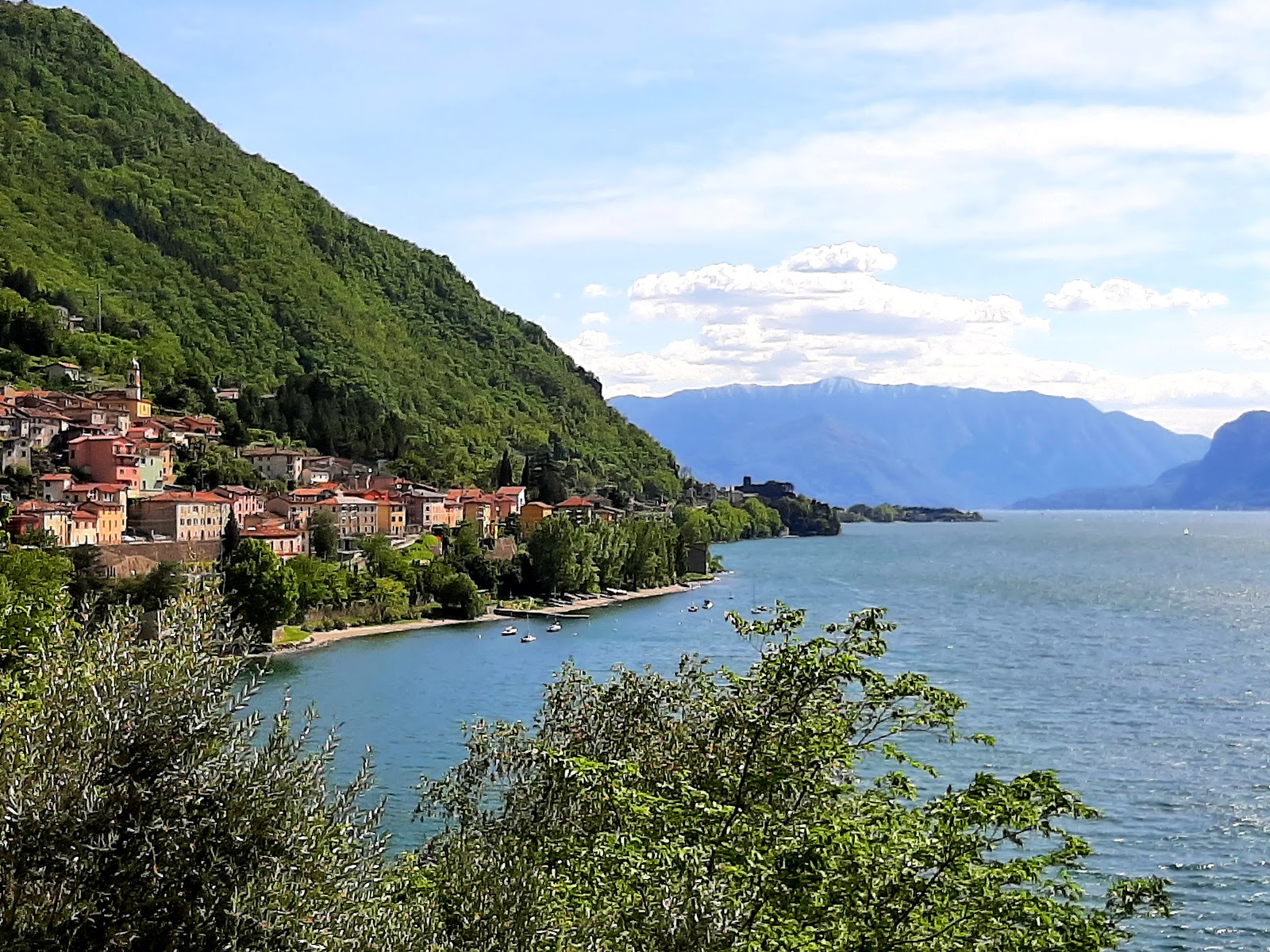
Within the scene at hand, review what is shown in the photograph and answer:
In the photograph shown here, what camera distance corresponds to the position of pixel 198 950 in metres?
6.16

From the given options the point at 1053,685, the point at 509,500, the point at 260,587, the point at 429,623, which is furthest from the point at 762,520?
the point at 1053,685

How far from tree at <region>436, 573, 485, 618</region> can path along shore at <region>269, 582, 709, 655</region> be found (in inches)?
19.5

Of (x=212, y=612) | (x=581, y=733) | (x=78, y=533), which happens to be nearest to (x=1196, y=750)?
(x=581, y=733)

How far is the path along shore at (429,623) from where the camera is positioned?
47.5m

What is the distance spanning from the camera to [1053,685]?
125 ft

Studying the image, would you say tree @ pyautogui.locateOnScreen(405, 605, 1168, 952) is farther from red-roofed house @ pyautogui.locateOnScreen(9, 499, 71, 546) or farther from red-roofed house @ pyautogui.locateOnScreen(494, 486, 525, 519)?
red-roofed house @ pyautogui.locateOnScreen(494, 486, 525, 519)

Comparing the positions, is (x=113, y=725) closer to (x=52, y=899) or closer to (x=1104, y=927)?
(x=52, y=899)

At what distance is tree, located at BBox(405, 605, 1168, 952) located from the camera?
8086mm

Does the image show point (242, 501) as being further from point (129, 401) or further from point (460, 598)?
point (129, 401)

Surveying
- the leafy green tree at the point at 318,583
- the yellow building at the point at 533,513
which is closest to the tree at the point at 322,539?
the leafy green tree at the point at 318,583

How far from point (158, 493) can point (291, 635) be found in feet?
52.5

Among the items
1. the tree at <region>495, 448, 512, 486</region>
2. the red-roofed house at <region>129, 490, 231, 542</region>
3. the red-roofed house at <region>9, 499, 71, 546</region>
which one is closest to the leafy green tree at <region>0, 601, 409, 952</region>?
the red-roofed house at <region>9, 499, 71, 546</region>

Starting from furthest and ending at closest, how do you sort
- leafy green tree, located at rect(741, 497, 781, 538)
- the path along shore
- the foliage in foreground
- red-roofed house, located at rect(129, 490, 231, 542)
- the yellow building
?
leafy green tree, located at rect(741, 497, 781, 538) → the yellow building → red-roofed house, located at rect(129, 490, 231, 542) → the path along shore → the foliage in foreground

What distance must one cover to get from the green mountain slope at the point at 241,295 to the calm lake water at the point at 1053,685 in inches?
1446
